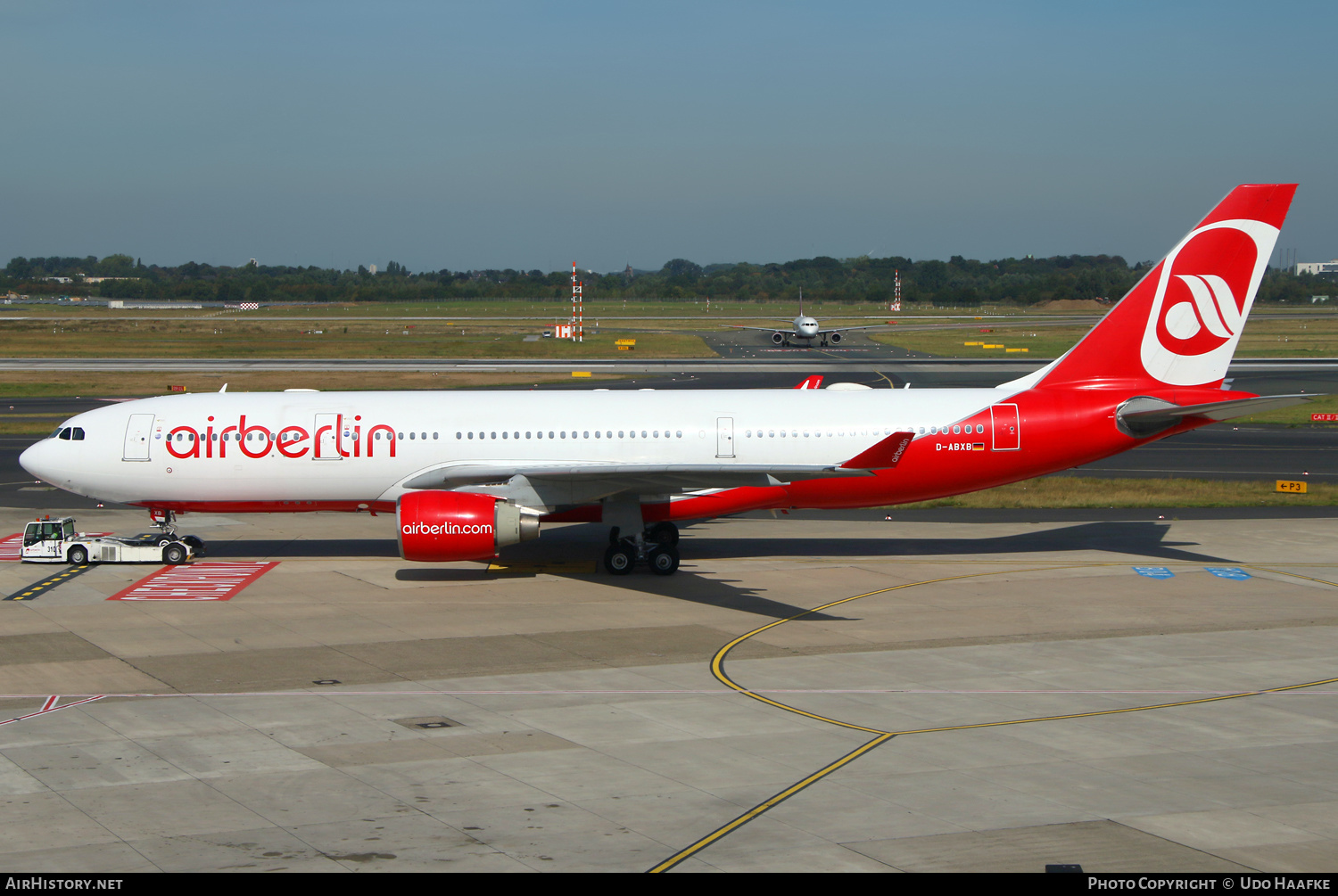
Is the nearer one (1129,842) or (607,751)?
(1129,842)

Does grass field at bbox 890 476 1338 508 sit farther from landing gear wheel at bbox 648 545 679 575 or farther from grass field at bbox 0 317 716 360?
grass field at bbox 0 317 716 360

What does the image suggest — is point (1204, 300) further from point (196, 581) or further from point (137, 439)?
point (137, 439)

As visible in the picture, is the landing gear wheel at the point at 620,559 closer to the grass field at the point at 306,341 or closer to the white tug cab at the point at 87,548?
the white tug cab at the point at 87,548

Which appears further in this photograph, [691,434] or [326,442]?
[691,434]

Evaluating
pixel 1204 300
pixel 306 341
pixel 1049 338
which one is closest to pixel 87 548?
pixel 1204 300

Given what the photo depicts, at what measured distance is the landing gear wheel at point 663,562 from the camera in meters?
29.5

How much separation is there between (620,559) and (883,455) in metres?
7.53

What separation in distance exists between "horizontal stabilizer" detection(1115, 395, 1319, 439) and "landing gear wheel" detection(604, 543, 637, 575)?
13.3m

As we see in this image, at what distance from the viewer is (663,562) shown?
2945 cm

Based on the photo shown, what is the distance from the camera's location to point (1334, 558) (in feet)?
102

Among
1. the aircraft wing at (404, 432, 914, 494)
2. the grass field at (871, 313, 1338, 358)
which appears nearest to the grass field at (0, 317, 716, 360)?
the grass field at (871, 313, 1338, 358)

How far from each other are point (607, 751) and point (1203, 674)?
11.6 meters
